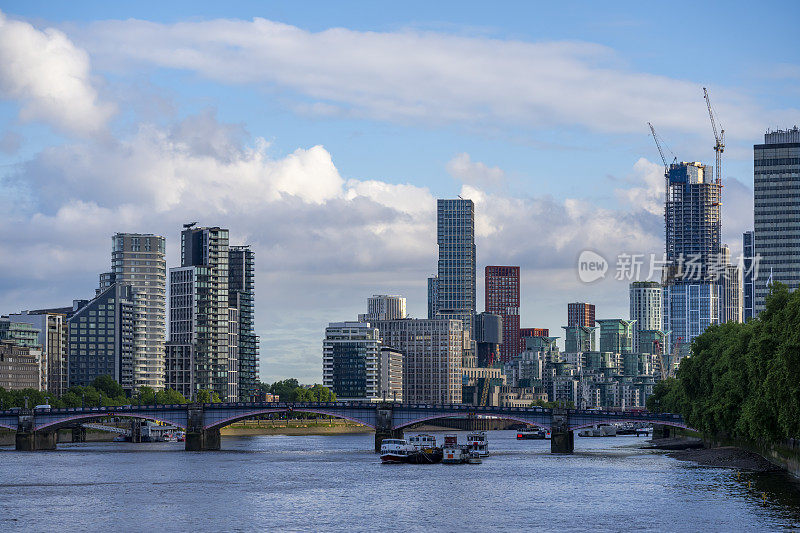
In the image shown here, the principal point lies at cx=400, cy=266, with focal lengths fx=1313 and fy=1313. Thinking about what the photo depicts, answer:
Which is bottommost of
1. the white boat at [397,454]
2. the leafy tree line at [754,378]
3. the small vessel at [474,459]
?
the small vessel at [474,459]

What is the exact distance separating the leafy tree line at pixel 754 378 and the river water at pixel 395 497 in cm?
603

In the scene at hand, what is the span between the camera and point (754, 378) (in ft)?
438

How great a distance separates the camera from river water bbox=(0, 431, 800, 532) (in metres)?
106

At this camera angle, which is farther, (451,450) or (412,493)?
(451,450)

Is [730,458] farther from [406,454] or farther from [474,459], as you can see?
[406,454]

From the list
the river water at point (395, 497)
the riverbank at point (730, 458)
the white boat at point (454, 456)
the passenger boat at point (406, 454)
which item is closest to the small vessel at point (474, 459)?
the white boat at point (454, 456)

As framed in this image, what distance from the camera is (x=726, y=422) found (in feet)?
507

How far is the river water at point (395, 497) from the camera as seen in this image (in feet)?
349

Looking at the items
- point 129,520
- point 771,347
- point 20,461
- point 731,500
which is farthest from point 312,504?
point 20,461

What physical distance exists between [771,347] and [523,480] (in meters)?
35.7

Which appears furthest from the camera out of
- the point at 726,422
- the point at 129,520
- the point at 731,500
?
the point at 726,422

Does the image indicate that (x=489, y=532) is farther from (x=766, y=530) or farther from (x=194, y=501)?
(x=194, y=501)

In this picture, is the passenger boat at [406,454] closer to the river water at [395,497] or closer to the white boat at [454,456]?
the white boat at [454,456]

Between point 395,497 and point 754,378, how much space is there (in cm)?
3847
